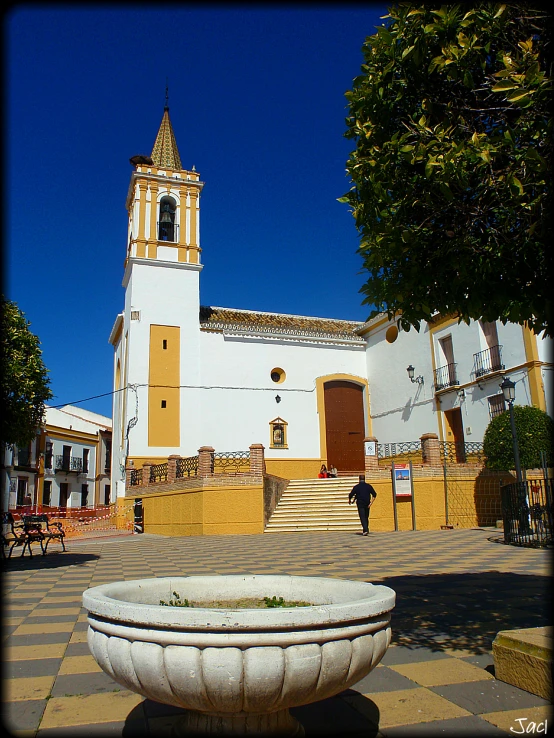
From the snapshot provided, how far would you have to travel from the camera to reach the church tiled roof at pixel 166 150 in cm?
2533

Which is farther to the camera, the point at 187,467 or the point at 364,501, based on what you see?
the point at 187,467

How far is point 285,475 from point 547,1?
2103 cm

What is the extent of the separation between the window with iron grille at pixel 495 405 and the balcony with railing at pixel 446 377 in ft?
6.17

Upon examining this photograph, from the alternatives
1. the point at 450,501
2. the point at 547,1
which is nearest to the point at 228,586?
the point at 547,1

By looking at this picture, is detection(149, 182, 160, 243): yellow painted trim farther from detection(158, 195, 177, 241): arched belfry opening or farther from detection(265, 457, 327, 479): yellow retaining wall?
detection(265, 457, 327, 479): yellow retaining wall

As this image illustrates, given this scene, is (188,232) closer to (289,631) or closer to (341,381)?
(341,381)

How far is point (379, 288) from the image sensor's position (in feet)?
14.4

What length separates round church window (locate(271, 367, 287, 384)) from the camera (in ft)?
80.6

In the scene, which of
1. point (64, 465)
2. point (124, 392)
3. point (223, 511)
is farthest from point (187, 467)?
point (64, 465)

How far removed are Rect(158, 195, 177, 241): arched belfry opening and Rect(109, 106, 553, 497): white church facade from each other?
43 millimetres

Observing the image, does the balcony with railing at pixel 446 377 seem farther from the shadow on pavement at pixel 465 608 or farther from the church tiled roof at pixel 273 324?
the shadow on pavement at pixel 465 608

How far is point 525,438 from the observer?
15055 mm

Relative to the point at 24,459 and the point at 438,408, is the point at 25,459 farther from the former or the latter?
the point at 438,408

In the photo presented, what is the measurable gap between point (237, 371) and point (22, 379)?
15359 millimetres
